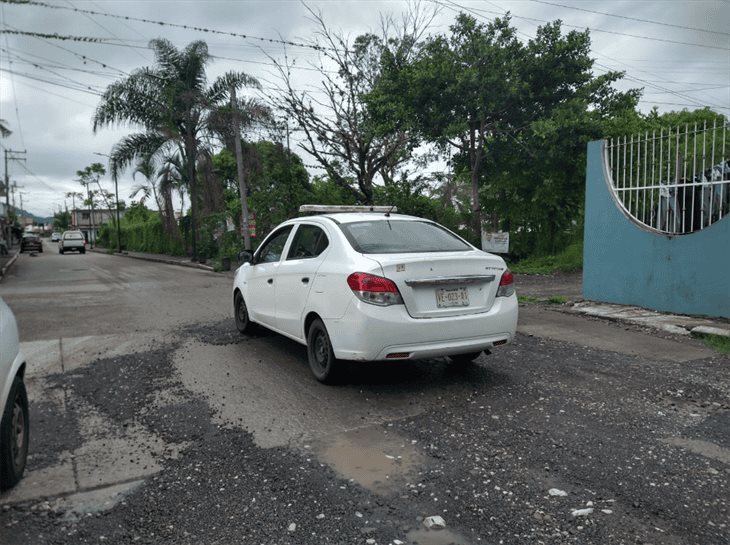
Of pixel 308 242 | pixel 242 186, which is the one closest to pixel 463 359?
pixel 308 242

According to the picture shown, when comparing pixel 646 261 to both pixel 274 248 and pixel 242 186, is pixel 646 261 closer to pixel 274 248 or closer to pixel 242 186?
pixel 274 248

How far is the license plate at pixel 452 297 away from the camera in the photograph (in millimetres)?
4859

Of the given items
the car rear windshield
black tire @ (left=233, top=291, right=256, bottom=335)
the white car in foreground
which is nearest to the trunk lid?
the car rear windshield

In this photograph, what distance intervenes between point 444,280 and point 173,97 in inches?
902

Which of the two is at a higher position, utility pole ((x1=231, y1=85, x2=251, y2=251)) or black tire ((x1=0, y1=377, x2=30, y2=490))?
utility pole ((x1=231, y1=85, x2=251, y2=251))

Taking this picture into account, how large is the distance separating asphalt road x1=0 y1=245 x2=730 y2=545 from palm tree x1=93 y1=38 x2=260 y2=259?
20.0 meters

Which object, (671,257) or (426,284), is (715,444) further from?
(671,257)

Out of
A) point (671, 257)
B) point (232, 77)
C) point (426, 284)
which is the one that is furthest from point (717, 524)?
point (232, 77)

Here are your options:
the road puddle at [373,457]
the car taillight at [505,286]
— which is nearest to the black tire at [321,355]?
the road puddle at [373,457]

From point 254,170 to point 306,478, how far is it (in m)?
22.2

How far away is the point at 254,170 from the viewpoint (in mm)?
24484

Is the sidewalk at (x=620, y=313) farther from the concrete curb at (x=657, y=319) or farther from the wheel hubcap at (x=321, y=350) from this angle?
the wheel hubcap at (x=321, y=350)

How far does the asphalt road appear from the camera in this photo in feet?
9.44

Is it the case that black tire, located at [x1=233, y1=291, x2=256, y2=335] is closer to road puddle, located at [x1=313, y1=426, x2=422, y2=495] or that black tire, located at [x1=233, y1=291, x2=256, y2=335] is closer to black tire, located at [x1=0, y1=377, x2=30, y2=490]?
road puddle, located at [x1=313, y1=426, x2=422, y2=495]
